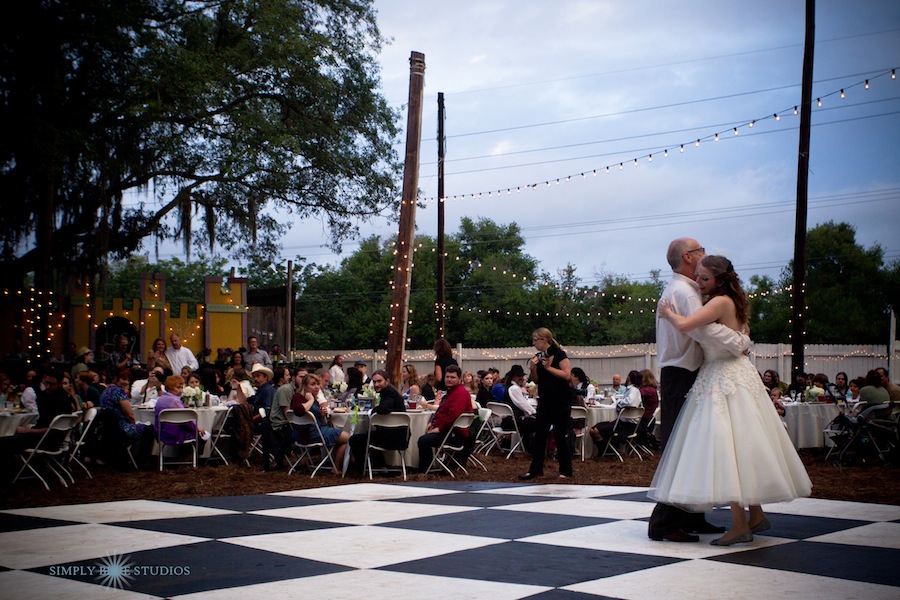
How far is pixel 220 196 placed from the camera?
2106cm

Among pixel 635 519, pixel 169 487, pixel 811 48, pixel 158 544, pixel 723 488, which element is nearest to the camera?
pixel 723 488

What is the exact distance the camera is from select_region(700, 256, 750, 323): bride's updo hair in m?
5.22

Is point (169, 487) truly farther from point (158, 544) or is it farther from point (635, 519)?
point (635, 519)

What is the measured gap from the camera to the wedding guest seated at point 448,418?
1037 cm

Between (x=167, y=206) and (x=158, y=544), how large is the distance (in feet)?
52.5

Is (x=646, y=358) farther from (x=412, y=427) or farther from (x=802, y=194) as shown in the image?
(x=412, y=427)

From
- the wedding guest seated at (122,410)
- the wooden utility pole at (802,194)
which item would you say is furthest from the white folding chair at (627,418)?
the wedding guest seated at (122,410)

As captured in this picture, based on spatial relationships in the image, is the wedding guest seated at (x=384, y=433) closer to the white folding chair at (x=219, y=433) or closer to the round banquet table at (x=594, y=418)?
the white folding chair at (x=219, y=433)

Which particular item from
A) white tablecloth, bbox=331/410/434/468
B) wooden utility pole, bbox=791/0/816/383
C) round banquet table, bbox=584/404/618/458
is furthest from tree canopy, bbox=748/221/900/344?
white tablecloth, bbox=331/410/434/468

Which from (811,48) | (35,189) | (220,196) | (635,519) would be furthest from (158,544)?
(220,196)

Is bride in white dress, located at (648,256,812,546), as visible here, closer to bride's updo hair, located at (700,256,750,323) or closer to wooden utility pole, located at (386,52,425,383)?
bride's updo hair, located at (700,256,750,323)

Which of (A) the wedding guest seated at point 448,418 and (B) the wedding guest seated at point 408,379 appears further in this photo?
(B) the wedding guest seated at point 408,379

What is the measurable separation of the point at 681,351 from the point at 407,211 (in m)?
9.01

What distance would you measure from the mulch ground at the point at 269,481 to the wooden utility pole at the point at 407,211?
253cm
